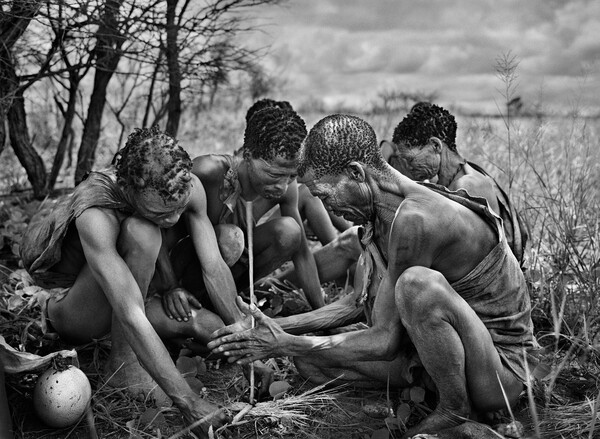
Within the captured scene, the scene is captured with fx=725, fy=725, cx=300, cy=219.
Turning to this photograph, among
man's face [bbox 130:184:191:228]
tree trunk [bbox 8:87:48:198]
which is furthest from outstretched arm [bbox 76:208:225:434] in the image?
tree trunk [bbox 8:87:48:198]

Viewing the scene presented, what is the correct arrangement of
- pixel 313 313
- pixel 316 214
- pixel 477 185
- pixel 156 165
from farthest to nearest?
pixel 316 214 → pixel 477 185 → pixel 313 313 → pixel 156 165

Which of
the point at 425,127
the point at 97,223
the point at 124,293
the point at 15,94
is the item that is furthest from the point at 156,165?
the point at 15,94

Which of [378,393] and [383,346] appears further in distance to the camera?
[378,393]

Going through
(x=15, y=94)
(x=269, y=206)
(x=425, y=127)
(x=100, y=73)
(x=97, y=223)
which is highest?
(x=100, y=73)

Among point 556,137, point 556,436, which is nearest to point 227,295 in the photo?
point 556,436

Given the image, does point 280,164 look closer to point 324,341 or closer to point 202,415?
point 324,341

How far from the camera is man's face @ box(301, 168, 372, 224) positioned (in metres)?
2.56

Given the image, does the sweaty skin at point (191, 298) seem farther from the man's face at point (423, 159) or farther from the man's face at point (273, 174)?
the man's face at point (423, 159)

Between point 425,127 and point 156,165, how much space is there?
5.55ft

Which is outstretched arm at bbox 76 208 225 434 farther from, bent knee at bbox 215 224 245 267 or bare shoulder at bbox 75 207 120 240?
bent knee at bbox 215 224 245 267

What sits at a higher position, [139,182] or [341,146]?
[341,146]

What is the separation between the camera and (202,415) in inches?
103

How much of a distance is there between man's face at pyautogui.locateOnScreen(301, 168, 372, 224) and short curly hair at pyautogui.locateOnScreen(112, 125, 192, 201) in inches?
20.3

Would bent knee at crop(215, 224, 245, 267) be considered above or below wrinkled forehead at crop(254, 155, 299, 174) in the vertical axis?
below
